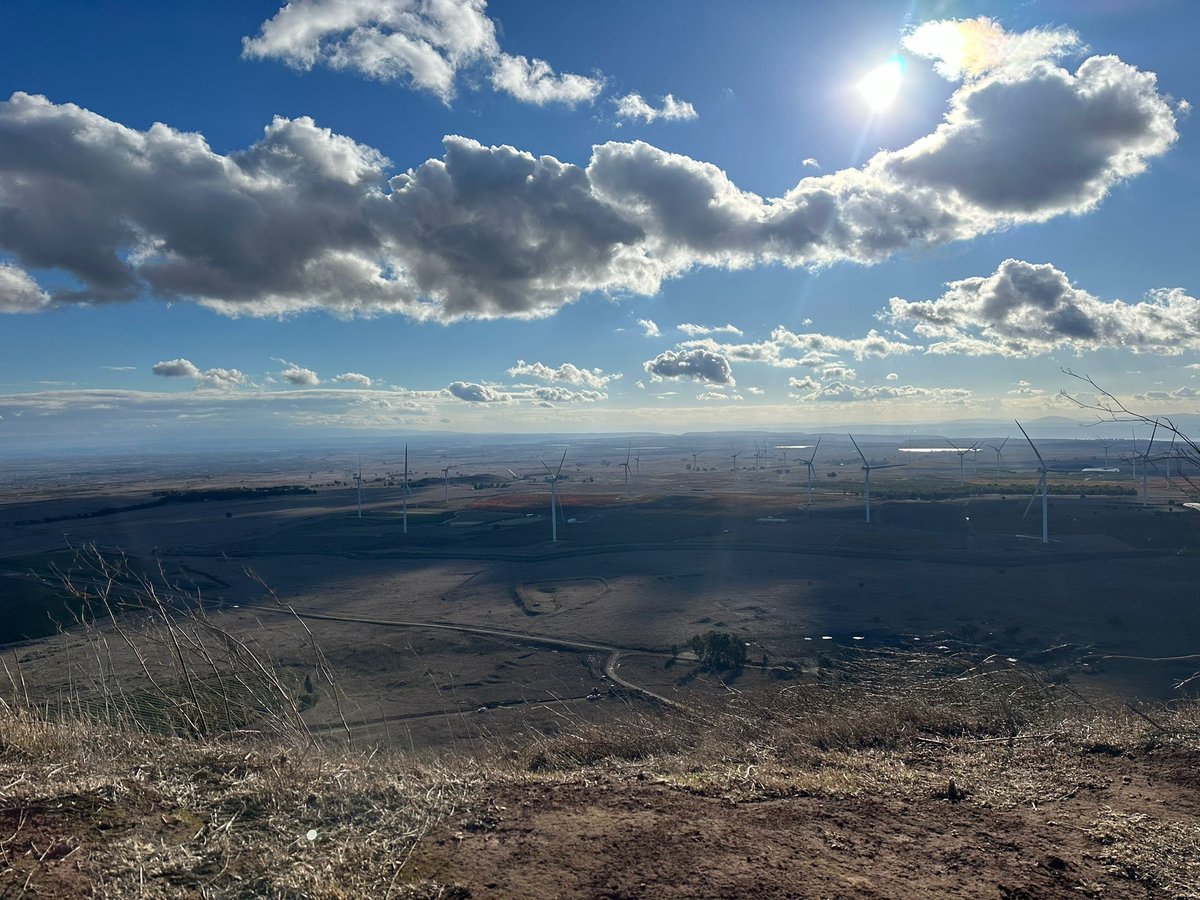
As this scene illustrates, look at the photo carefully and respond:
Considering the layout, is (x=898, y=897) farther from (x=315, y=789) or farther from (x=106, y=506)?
(x=106, y=506)

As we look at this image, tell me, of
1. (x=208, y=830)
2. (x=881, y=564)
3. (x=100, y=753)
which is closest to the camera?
(x=208, y=830)

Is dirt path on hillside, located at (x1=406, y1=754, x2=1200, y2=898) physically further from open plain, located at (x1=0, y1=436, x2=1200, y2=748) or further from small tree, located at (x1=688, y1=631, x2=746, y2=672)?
small tree, located at (x1=688, y1=631, x2=746, y2=672)

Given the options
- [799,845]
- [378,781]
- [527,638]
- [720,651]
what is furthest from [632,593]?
[799,845]

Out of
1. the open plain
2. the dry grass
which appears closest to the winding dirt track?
the open plain

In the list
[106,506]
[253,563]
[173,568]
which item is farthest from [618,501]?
[106,506]

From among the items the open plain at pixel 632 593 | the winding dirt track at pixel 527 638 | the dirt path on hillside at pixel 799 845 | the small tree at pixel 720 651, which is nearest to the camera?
the dirt path on hillside at pixel 799 845

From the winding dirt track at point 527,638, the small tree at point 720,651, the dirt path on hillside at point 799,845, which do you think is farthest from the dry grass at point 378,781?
the small tree at point 720,651

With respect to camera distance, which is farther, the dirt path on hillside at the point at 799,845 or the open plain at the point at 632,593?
the open plain at the point at 632,593

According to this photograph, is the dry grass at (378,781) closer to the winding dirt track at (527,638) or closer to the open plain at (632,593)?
the open plain at (632,593)
